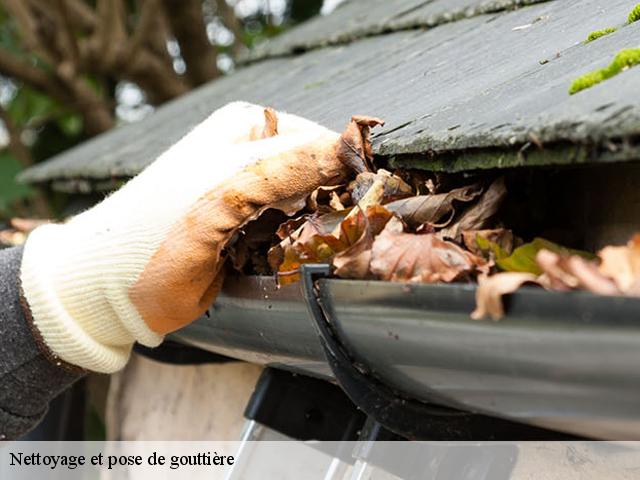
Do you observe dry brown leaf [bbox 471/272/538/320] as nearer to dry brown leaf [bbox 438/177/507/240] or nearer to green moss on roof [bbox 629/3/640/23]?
dry brown leaf [bbox 438/177/507/240]

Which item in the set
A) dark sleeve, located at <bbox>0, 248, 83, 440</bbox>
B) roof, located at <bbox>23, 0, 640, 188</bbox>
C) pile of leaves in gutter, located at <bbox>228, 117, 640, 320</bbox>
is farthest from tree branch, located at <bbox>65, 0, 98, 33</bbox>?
pile of leaves in gutter, located at <bbox>228, 117, 640, 320</bbox>

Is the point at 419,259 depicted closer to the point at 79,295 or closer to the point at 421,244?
the point at 421,244

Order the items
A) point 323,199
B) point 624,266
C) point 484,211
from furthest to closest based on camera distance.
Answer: point 323,199
point 484,211
point 624,266

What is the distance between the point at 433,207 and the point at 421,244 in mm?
149

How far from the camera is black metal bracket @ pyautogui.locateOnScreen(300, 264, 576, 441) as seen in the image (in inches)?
45.5

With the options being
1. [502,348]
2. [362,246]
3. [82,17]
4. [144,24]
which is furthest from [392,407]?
[82,17]

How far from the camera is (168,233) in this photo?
1419 mm

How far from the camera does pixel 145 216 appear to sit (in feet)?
4.78

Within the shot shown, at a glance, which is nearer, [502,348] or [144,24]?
[502,348]

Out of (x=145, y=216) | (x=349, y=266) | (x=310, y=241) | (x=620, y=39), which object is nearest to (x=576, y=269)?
(x=349, y=266)

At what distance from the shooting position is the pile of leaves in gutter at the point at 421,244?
2.88ft

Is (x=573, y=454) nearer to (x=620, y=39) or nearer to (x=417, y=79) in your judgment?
(x=620, y=39)

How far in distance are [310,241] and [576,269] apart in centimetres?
→ 45

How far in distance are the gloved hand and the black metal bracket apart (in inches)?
10.4
